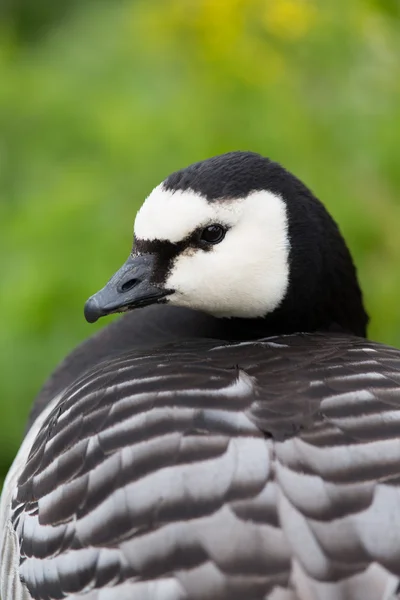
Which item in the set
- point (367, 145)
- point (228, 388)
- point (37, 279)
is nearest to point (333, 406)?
point (228, 388)

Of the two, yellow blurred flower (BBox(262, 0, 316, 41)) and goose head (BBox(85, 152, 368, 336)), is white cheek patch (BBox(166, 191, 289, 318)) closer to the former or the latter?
goose head (BBox(85, 152, 368, 336))

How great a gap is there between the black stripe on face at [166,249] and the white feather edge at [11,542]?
539mm

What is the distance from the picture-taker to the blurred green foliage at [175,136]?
3.93m

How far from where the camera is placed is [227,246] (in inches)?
99.7

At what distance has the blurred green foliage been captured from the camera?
393 cm

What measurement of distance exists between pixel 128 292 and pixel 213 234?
26 centimetres

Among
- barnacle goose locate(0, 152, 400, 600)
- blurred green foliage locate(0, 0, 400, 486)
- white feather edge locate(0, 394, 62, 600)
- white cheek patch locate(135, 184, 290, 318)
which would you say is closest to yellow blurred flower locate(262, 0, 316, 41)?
blurred green foliage locate(0, 0, 400, 486)

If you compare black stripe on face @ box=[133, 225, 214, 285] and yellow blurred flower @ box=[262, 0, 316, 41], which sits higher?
yellow blurred flower @ box=[262, 0, 316, 41]

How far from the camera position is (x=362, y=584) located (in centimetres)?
179

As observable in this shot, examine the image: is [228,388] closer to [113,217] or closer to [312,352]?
[312,352]

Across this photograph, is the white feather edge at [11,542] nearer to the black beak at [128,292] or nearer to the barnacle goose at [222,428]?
the barnacle goose at [222,428]

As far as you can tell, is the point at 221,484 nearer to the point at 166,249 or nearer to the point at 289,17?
the point at 166,249

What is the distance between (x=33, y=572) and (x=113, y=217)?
2.12 meters

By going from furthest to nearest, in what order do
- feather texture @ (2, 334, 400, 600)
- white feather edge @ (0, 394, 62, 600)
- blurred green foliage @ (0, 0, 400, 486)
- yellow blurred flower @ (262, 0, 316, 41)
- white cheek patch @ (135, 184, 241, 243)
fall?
1. yellow blurred flower @ (262, 0, 316, 41)
2. blurred green foliage @ (0, 0, 400, 486)
3. white cheek patch @ (135, 184, 241, 243)
4. white feather edge @ (0, 394, 62, 600)
5. feather texture @ (2, 334, 400, 600)
